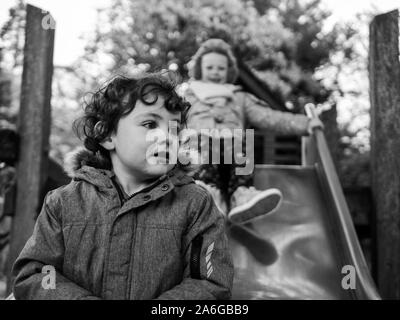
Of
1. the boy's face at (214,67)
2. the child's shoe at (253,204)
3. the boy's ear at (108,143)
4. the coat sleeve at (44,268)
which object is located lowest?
the coat sleeve at (44,268)

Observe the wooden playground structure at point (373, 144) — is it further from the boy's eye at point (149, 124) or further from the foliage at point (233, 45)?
the foliage at point (233, 45)

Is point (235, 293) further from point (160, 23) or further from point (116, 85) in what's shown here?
point (160, 23)

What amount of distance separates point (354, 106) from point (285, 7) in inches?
156

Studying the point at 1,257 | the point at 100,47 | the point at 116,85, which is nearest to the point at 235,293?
the point at 116,85

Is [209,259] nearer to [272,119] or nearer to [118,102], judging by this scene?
[118,102]

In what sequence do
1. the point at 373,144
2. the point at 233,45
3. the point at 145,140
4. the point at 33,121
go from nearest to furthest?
1. the point at 145,140
2. the point at 33,121
3. the point at 373,144
4. the point at 233,45

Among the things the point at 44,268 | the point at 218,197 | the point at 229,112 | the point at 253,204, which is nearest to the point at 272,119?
the point at 229,112

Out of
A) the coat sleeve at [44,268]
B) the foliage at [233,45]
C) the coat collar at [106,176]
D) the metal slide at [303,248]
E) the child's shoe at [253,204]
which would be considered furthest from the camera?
the foliage at [233,45]

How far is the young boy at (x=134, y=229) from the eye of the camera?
1.28 meters

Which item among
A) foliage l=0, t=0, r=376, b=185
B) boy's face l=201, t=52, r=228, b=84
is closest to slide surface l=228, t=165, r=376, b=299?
boy's face l=201, t=52, r=228, b=84

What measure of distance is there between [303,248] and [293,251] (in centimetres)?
6

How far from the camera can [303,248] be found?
8.92 feet

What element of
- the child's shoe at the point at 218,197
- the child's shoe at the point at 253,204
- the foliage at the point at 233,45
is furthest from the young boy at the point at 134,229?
the foliage at the point at 233,45

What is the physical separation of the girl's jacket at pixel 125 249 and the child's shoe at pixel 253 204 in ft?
4.01
